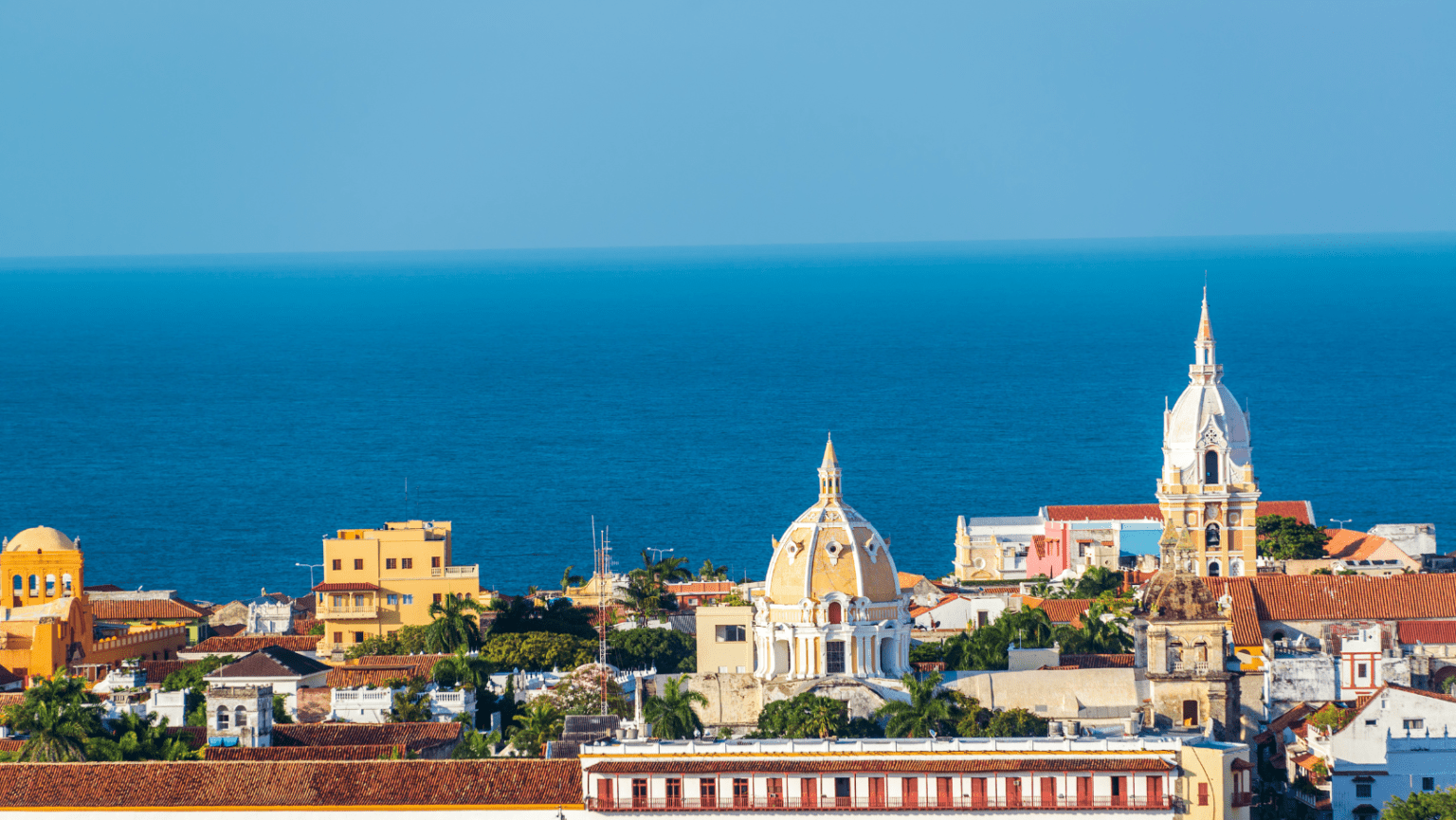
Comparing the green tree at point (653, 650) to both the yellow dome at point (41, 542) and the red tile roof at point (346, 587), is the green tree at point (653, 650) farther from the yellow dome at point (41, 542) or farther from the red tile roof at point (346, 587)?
the yellow dome at point (41, 542)

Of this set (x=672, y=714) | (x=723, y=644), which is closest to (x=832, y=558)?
(x=723, y=644)

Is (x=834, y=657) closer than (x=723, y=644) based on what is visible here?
Yes

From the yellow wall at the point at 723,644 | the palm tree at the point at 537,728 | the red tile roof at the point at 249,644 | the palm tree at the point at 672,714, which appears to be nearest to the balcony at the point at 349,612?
the red tile roof at the point at 249,644

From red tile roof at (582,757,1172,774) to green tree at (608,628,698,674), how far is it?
92.4ft

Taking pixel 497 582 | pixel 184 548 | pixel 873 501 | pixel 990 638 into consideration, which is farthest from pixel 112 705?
pixel 873 501

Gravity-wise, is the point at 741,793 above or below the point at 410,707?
below

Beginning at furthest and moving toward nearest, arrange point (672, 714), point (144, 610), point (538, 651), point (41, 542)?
point (144, 610)
point (41, 542)
point (538, 651)
point (672, 714)

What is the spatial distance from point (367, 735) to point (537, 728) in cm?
517

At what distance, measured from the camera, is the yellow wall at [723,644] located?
84.1m

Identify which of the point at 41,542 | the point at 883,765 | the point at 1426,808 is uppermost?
the point at 41,542

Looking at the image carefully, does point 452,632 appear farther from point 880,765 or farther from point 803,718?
point 880,765

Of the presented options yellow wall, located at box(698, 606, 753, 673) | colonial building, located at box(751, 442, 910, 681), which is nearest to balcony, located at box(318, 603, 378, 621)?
yellow wall, located at box(698, 606, 753, 673)

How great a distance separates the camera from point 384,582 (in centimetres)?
10419

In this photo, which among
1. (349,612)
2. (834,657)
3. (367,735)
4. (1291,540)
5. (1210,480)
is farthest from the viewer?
(1291,540)
